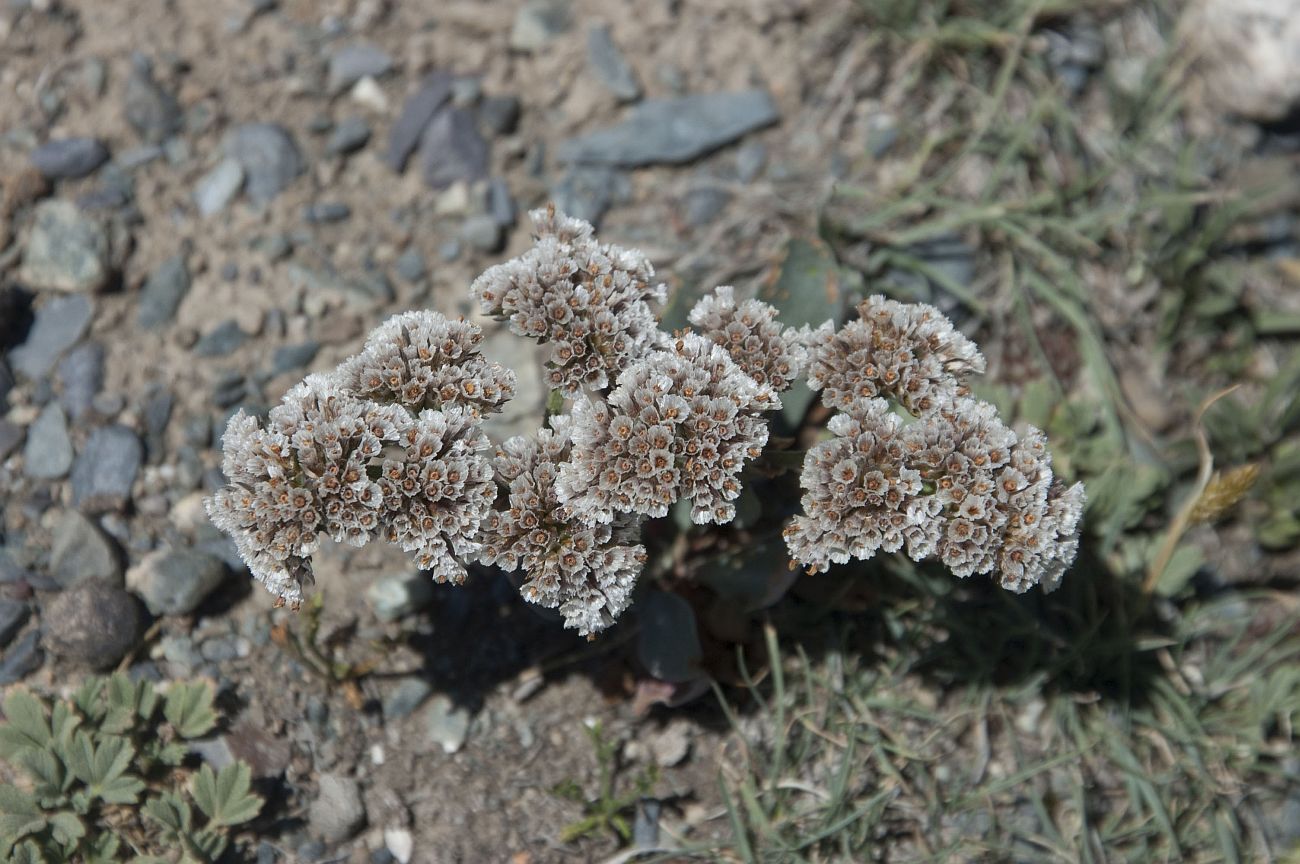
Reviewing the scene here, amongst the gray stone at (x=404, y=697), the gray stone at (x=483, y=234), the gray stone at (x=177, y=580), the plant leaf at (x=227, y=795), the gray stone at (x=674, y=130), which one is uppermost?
the gray stone at (x=674, y=130)

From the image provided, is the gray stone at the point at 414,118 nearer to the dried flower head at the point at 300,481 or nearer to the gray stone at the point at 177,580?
the gray stone at the point at 177,580

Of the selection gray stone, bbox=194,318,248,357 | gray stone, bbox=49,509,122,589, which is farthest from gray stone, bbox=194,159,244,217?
gray stone, bbox=49,509,122,589

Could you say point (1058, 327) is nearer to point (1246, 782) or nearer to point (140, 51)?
point (1246, 782)

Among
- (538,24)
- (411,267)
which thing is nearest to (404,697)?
(411,267)

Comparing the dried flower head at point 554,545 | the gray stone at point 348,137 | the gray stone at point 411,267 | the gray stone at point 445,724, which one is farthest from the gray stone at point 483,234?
the gray stone at point 445,724

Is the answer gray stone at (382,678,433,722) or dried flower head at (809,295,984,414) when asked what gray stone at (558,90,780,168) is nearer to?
dried flower head at (809,295,984,414)

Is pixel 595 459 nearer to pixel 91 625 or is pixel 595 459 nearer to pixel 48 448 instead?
pixel 91 625

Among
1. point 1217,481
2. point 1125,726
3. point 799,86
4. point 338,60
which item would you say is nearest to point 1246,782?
point 1125,726
